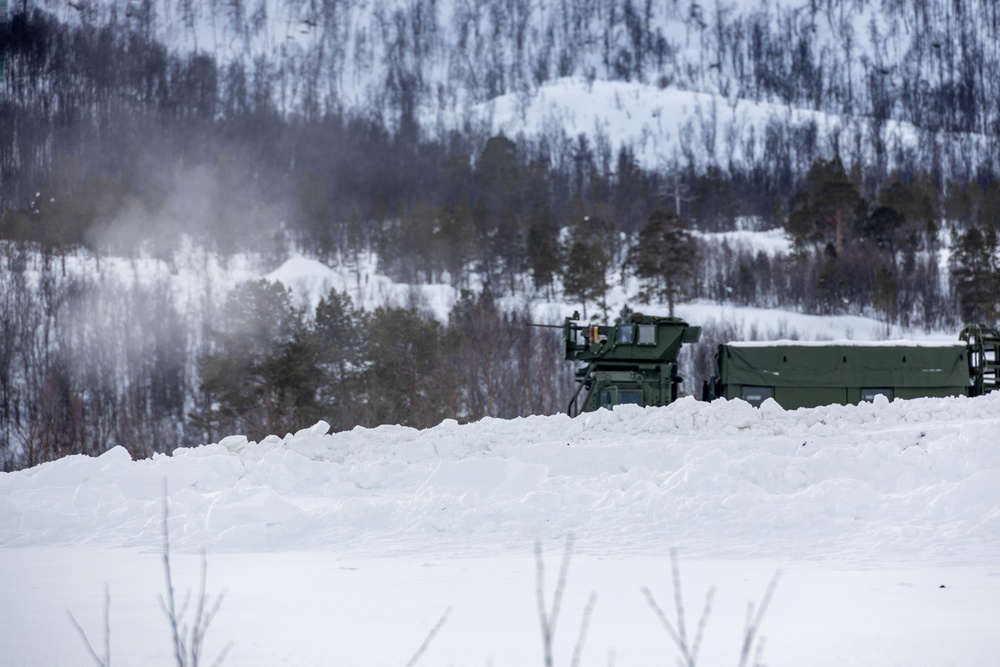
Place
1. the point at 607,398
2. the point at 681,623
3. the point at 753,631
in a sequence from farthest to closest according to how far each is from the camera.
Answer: the point at 607,398 < the point at 753,631 < the point at 681,623

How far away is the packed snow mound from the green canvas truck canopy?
7.59 meters

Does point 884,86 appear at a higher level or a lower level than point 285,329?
higher

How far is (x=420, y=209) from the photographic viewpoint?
2896 inches

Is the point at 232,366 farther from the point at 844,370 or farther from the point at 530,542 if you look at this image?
the point at 530,542

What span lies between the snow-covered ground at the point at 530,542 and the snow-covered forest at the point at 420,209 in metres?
24.0

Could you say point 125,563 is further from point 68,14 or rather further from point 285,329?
point 68,14

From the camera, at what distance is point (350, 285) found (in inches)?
2611

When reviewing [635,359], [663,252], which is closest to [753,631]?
[635,359]

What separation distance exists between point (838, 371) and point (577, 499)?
13345 millimetres

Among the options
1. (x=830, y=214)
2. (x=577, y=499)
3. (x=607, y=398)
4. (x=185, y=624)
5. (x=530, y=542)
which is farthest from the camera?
(x=830, y=214)

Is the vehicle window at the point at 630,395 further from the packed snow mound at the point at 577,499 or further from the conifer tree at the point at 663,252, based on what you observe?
the conifer tree at the point at 663,252

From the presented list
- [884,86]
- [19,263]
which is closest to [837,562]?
[19,263]

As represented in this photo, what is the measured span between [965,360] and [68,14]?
7278 cm

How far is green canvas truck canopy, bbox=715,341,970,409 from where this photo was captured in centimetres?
2119
